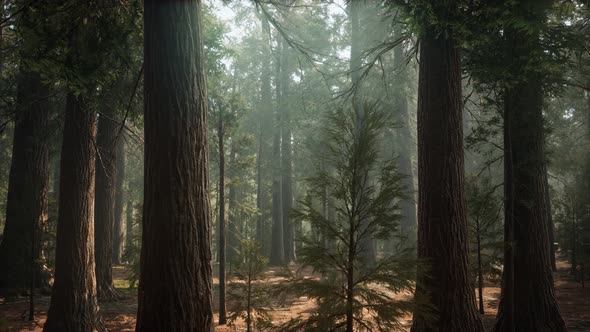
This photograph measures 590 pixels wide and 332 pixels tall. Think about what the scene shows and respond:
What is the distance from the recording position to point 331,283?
5.27 metres

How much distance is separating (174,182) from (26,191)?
33.1 feet

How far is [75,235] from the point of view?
752 centimetres

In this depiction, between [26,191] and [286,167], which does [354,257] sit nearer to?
[26,191]

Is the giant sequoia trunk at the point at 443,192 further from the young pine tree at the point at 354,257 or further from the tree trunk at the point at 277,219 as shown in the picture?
the tree trunk at the point at 277,219

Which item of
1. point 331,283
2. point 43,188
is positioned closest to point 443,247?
point 331,283

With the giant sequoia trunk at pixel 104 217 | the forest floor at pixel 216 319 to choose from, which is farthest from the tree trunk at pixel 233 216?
the giant sequoia trunk at pixel 104 217

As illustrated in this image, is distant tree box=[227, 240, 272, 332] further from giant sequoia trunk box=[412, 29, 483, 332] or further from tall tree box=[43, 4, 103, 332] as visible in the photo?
giant sequoia trunk box=[412, 29, 483, 332]

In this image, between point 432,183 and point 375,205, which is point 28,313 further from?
point 432,183

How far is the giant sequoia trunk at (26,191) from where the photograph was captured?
10.4m

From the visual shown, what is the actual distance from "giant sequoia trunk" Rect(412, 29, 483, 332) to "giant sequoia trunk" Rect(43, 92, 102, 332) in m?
6.12

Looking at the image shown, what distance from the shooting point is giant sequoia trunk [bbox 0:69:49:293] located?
34.1 feet

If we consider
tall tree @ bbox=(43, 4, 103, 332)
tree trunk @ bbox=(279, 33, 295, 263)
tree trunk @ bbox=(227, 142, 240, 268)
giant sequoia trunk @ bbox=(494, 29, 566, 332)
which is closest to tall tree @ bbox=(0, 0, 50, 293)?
tall tree @ bbox=(43, 4, 103, 332)

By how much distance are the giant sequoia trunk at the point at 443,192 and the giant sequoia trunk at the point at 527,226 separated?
1985 mm

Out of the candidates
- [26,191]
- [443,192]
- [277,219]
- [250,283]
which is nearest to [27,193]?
[26,191]
